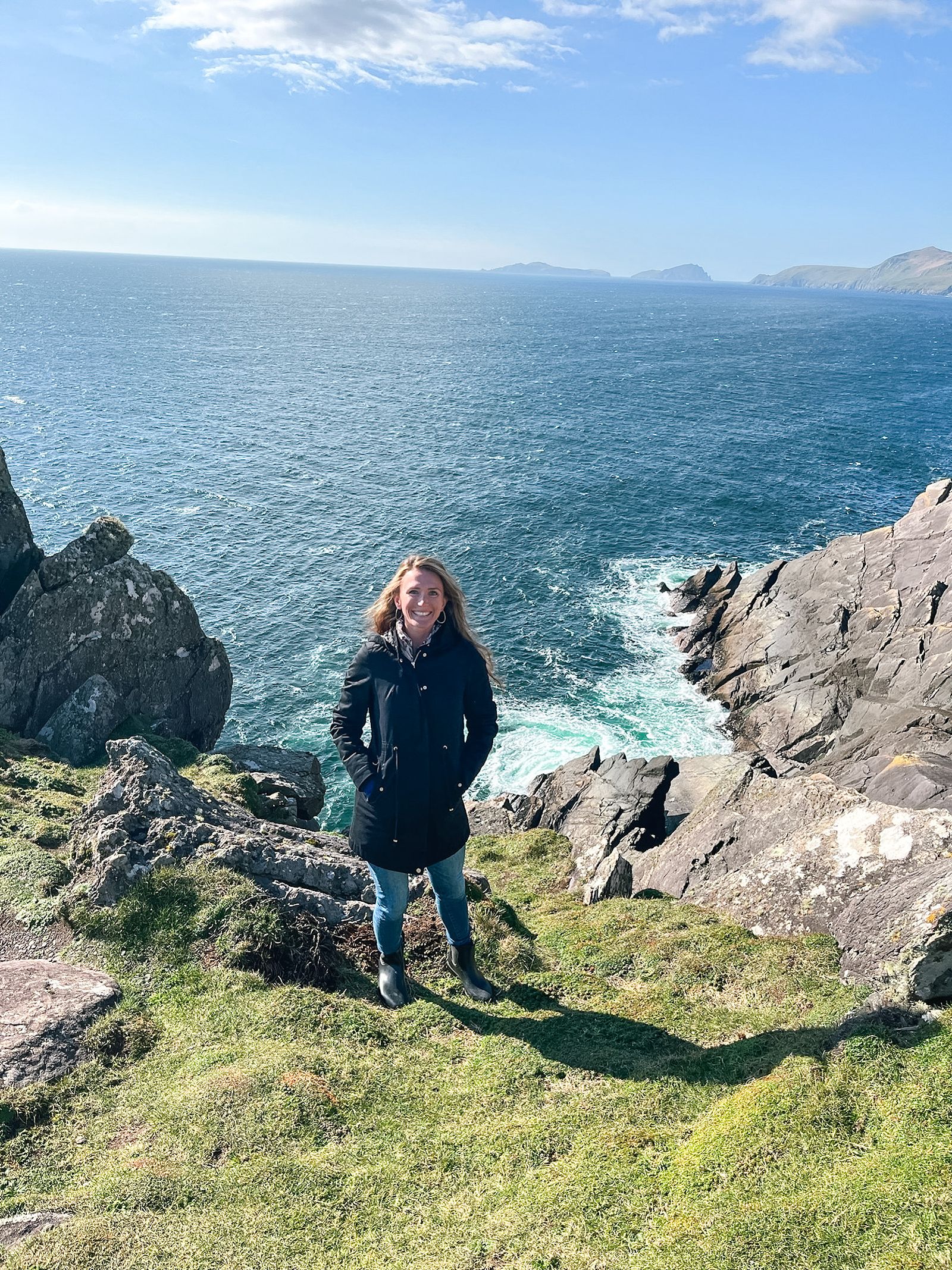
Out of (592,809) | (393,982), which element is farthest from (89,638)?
(393,982)

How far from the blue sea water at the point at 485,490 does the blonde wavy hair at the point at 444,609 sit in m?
27.5

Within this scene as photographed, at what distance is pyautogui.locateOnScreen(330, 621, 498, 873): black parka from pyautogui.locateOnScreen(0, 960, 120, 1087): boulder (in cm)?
447

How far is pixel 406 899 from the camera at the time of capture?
9.88 meters

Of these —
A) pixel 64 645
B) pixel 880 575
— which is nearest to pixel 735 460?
pixel 880 575

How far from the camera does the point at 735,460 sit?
8506 centimetres

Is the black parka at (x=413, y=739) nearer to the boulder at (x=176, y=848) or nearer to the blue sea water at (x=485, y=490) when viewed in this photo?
the boulder at (x=176, y=848)

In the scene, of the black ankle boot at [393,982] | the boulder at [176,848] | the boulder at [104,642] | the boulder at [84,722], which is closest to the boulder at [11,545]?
the boulder at [104,642]

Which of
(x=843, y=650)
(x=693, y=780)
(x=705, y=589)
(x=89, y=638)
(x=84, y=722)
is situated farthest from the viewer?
(x=705, y=589)

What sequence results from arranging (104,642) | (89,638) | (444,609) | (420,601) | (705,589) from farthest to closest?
(705,589) < (104,642) < (89,638) < (444,609) < (420,601)

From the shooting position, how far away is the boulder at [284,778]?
24.7 metres

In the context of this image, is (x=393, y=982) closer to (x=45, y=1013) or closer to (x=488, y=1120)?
(x=488, y=1120)

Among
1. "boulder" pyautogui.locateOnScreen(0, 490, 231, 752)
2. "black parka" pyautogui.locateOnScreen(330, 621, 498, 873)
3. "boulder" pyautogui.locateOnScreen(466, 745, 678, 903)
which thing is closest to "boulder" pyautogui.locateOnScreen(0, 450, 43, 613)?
"boulder" pyautogui.locateOnScreen(0, 490, 231, 752)

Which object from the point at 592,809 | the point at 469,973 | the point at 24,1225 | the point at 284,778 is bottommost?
the point at 284,778

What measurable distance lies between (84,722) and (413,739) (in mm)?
24730
